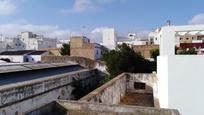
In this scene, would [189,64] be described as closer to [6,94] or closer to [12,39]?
[6,94]

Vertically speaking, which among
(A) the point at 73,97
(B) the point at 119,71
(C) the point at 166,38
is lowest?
(A) the point at 73,97

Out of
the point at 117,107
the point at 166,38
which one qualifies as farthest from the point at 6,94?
the point at 166,38

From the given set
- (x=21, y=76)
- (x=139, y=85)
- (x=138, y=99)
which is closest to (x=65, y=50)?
(x=139, y=85)

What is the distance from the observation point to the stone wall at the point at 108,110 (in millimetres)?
6585

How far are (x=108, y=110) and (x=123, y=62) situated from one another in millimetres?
14599

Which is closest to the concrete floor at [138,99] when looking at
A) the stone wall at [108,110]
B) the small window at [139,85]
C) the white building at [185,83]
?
the small window at [139,85]

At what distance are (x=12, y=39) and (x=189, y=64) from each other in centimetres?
5312

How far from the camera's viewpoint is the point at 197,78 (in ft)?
31.7

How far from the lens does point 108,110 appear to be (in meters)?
6.83

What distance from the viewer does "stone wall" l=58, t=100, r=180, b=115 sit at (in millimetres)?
6585

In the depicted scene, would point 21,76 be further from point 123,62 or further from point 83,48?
point 83,48

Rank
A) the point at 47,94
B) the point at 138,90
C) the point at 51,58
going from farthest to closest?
the point at 51,58 < the point at 138,90 < the point at 47,94

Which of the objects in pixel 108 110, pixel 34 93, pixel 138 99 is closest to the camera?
pixel 108 110

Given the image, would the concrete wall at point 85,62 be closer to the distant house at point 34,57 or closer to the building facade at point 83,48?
the building facade at point 83,48
